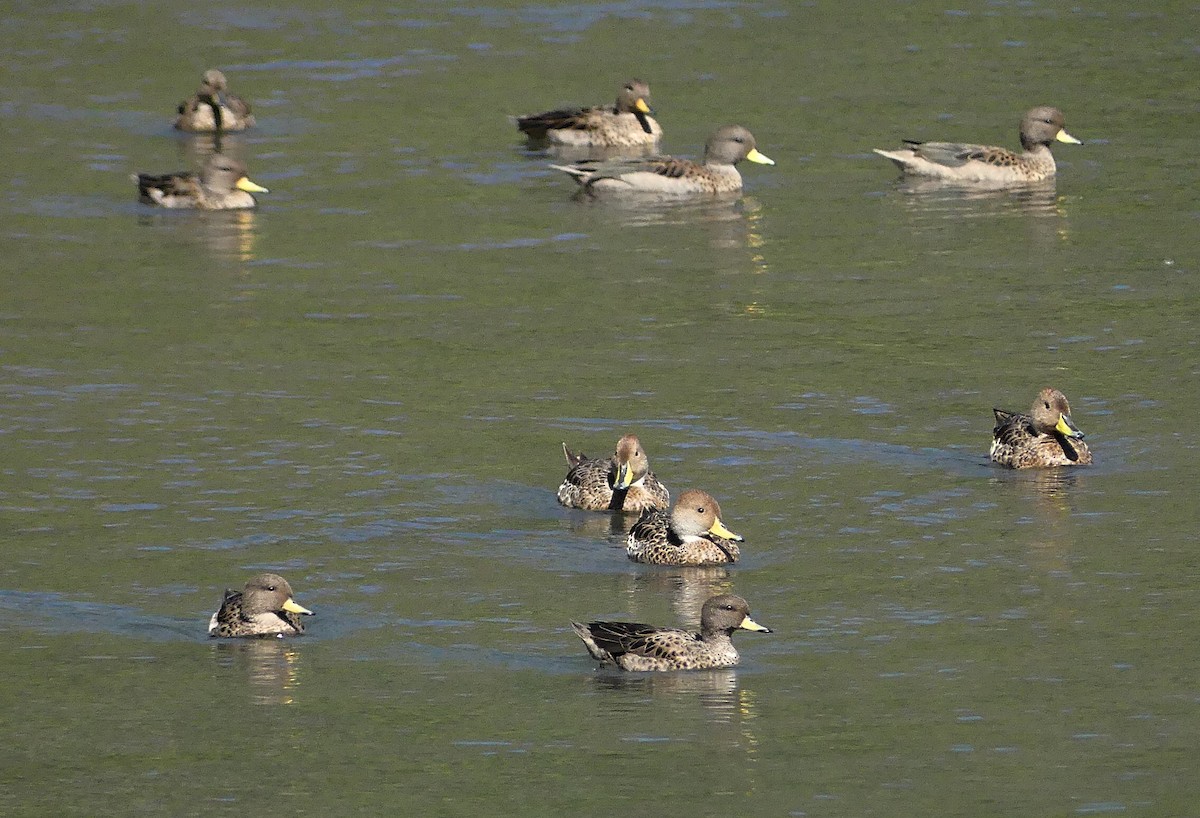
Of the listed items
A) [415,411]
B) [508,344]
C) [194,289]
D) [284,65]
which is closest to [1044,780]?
[415,411]

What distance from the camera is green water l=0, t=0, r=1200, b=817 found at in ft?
39.4

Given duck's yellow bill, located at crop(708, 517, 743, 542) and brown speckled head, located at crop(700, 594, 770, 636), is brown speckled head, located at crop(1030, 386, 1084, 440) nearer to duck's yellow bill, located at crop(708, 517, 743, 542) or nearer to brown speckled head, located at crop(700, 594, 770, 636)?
duck's yellow bill, located at crop(708, 517, 743, 542)

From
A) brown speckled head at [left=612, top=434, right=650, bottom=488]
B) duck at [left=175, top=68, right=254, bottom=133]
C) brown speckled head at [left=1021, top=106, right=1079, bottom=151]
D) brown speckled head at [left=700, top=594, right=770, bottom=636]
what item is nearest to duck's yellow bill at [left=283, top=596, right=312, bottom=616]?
brown speckled head at [left=700, top=594, right=770, bottom=636]

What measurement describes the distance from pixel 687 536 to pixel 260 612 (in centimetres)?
285

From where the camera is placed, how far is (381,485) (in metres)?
17.0

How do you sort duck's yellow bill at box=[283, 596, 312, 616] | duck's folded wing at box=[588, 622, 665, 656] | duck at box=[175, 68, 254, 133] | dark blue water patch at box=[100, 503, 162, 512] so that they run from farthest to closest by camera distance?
duck at box=[175, 68, 254, 133], dark blue water patch at box=[100, 503, 162, 512], duck's yellow bill at box=[283, 596, 312, 616], duck's folded wing at box=[588, 622, 665, 656]

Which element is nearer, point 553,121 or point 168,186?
point 168,186

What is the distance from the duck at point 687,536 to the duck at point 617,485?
29.4 inches

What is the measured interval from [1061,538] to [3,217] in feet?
50.7

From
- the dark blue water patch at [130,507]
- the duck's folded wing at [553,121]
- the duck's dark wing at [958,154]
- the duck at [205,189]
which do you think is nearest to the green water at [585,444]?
the dark blue water patch at [130,507]

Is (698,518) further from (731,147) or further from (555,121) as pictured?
(555,121)

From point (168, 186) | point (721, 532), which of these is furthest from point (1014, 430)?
point (168, 186)

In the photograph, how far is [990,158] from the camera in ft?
94.2

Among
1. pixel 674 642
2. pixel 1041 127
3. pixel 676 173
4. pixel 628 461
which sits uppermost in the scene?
pixel 1041 127
